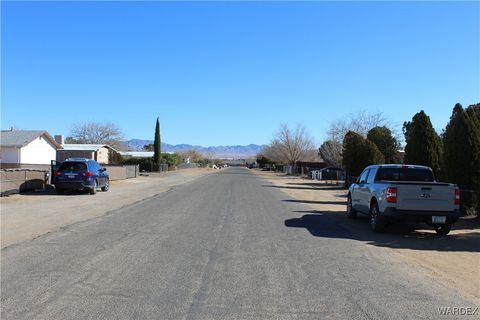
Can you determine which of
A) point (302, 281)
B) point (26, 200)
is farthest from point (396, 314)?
point (26, 200)

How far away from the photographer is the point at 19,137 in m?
52.8

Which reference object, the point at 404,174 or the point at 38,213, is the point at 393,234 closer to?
the point at 404,174

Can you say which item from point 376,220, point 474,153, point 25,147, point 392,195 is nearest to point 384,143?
point 474,153

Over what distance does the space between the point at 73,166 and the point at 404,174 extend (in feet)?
56.3

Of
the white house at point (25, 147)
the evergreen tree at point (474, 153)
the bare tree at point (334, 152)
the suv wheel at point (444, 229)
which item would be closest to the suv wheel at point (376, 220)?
the suv wheel at point (444, 229)

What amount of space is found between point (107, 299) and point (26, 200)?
16648 millimetres

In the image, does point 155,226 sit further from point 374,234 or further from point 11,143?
point 11,143

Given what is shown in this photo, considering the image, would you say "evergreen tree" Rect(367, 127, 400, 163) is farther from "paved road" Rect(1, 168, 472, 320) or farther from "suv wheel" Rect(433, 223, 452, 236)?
"paved road" Rect(1, 168, 472, 320)

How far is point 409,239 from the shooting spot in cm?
1239

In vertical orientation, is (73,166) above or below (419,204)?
above

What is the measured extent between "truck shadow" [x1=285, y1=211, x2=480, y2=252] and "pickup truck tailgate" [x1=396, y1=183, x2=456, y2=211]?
29.8 inches

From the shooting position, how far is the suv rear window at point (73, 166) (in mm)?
25859

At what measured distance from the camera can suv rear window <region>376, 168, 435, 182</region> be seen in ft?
48.5

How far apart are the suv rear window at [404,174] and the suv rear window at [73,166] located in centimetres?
1631
